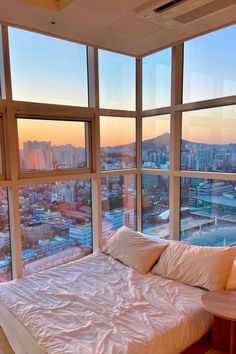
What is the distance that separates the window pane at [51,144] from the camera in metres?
2.94

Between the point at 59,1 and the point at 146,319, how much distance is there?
101 inches

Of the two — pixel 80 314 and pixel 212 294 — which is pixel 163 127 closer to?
pixel 212 294

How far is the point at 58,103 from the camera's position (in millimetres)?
3131

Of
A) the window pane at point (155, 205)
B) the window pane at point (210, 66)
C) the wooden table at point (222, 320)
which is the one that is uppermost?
the window pane at point (210, 66)

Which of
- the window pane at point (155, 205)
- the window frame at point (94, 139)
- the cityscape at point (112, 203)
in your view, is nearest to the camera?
the window frame at point (94, 139)

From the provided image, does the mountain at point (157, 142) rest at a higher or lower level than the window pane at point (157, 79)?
lower

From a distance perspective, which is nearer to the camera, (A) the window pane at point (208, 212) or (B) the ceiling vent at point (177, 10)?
(B) the ceiling vent at point (177, 10)

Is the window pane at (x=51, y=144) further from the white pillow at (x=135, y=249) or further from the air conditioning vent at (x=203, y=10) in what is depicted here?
the air conditioning vent at (x=203, y=10)

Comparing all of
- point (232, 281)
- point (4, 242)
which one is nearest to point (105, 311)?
point (232, 281)

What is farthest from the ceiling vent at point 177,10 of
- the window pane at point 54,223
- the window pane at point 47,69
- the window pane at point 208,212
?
the window pane at point 54,223

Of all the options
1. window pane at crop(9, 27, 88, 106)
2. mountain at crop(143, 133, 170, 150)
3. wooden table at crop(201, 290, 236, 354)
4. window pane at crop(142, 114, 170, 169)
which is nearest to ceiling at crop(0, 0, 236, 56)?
window pane at crop(9, 27, 88, 106)

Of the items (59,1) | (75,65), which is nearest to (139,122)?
(75,65)

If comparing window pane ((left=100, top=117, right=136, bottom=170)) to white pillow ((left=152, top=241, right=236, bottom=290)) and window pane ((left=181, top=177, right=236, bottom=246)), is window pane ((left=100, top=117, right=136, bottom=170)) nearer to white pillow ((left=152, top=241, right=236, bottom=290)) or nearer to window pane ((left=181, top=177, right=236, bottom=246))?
window pane ((left=181, top=177, right=236, bottom=246))

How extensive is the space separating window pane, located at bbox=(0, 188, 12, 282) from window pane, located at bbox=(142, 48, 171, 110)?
7.34 feet
